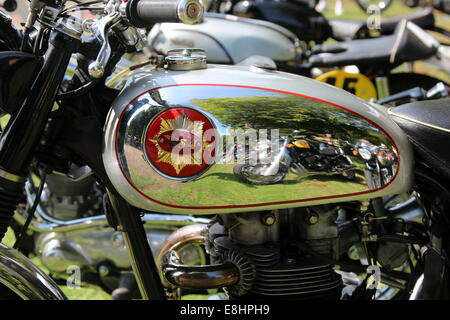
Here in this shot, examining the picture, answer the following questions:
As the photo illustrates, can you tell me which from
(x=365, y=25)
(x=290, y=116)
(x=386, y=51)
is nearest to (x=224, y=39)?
(x=386, y=51)

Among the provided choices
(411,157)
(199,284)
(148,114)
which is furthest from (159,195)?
(411,157)

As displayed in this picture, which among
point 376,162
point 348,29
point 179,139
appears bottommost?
point 348,29

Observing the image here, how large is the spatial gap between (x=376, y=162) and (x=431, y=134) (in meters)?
0.19

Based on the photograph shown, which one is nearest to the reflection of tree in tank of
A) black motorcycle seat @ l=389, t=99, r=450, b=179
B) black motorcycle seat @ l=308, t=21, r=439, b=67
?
black motorcycle seat @ l=389, t=99, r=450, b=179

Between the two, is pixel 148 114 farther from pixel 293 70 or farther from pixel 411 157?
pixel 293 70

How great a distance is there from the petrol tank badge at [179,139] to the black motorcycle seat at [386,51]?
270 cm

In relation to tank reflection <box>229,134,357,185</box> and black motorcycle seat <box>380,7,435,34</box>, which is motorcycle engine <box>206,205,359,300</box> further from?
black motorcycle seat <box>380,7,435,34</box>

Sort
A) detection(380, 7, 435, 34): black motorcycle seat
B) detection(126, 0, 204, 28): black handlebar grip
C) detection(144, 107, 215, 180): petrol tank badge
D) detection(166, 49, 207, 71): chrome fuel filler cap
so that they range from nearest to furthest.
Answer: detection(126, 0, 204, 28): black handlebar grip → detection(144, 107, 215, 180): petrol tank badge → detection(166, 49, 207, 71): chrome fuel filler cap → detection(380, 7, 435, 34): black motorcycle seat

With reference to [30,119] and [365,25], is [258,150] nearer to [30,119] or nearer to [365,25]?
[30,119]

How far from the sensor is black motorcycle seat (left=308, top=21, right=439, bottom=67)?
3.94m

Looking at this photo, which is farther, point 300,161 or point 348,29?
point 348,29

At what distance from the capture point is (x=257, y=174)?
4.87 feet

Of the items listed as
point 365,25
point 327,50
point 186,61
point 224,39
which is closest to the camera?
point 186,61
